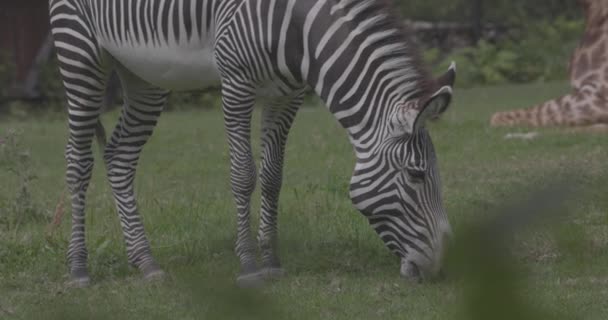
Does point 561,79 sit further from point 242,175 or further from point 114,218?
point 242,175

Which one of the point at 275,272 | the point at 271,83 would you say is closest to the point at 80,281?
the point at 275,272

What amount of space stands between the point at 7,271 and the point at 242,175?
1.42 metres

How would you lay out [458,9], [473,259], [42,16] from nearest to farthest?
[473,259] < [42,16] < [458,9]

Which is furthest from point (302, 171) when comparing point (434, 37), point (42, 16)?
point (434, 37)

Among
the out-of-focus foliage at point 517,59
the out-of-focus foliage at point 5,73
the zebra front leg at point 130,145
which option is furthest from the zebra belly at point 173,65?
the out-of-focus foliage at point 517,59

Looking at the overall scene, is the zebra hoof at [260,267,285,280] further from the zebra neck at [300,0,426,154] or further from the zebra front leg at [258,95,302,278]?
the zebra neck at [300,0,426,154]

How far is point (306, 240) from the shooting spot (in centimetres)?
218

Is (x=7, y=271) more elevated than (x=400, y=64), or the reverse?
(x=400, y=64)

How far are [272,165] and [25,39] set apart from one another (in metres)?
14.8

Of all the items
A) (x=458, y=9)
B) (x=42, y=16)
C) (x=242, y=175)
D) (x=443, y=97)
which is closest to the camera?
(x=443, y=97)

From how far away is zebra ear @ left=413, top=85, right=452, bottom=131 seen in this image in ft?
14.0

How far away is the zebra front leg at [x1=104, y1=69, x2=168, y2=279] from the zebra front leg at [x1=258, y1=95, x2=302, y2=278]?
0.63 m

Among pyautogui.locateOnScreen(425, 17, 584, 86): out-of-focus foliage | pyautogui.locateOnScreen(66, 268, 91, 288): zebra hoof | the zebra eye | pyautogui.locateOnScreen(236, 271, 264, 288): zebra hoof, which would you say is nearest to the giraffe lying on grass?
the zebra eye

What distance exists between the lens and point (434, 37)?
73.6 ft
